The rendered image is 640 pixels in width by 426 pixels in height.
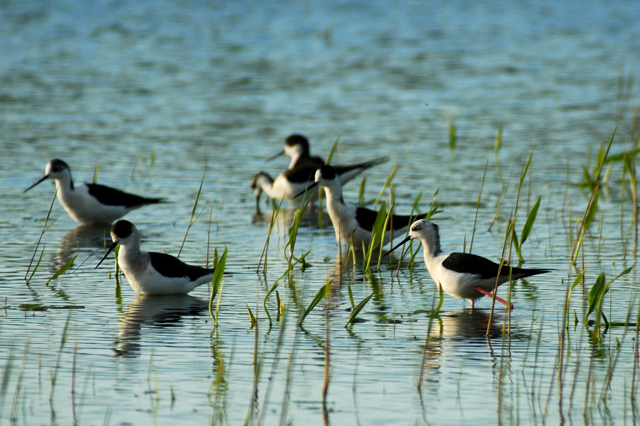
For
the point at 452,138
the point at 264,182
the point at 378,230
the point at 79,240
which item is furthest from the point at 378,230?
the point at 452,138

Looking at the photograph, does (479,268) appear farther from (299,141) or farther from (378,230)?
(299,141)

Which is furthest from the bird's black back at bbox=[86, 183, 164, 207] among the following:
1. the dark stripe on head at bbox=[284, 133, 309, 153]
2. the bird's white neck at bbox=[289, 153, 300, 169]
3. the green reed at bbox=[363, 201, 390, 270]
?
the green reed at bbox=[363, 201, 390, 270]

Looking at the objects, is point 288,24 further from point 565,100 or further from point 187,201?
point 187,201

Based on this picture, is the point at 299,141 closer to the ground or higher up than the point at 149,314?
higher up

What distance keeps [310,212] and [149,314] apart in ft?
19.0

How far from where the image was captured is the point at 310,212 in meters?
13.4

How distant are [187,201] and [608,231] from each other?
5339 millimetres

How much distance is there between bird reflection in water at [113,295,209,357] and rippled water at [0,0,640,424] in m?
0.03

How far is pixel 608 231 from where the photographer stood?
10750 millimetres

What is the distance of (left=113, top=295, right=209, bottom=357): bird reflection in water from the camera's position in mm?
6777

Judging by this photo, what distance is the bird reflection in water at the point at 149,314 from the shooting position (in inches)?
267

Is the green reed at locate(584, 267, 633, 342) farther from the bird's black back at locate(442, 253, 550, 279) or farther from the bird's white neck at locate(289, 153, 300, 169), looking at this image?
the bird's white neck at locate(289, 153, 300, 169)

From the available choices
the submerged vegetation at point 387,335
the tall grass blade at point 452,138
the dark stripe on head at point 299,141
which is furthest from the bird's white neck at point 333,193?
the tall grass blade at point 452,138

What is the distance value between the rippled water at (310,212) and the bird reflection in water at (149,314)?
0.03 m
